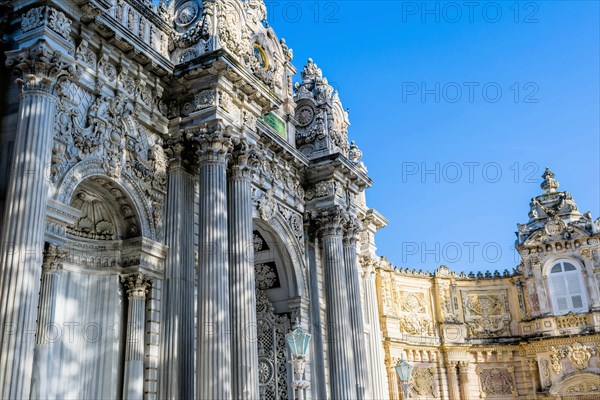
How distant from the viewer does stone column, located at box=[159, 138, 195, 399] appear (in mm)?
14680

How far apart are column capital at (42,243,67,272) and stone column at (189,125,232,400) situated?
3.43 meters

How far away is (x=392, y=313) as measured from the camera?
34.9 m

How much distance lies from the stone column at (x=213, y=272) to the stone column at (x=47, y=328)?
317cm

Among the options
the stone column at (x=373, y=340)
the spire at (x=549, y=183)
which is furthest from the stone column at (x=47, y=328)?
the spire at (x=549, y=183)

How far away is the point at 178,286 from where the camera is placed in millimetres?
15516

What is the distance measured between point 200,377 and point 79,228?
4574 mm

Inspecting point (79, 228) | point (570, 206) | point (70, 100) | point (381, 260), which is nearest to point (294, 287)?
point (79, 228)

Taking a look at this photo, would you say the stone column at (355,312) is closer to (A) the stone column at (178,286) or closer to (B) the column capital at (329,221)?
(B) the column capital at (329,221)

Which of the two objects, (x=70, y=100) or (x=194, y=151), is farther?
(x=194, y=151)

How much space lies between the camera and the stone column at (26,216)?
10656 mm

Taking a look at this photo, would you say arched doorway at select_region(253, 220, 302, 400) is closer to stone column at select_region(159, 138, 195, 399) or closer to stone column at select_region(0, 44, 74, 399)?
stone column at select_region(159, 138, 195, 399)

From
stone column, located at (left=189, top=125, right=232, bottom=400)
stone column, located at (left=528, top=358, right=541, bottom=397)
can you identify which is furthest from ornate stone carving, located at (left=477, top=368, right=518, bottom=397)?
stone column, located at (left=189, top=125, right=232, bottom=400)

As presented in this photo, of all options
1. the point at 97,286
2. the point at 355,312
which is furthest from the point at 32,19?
the point at 355,312

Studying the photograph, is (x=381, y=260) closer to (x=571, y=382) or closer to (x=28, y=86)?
(x=571, y=382)
